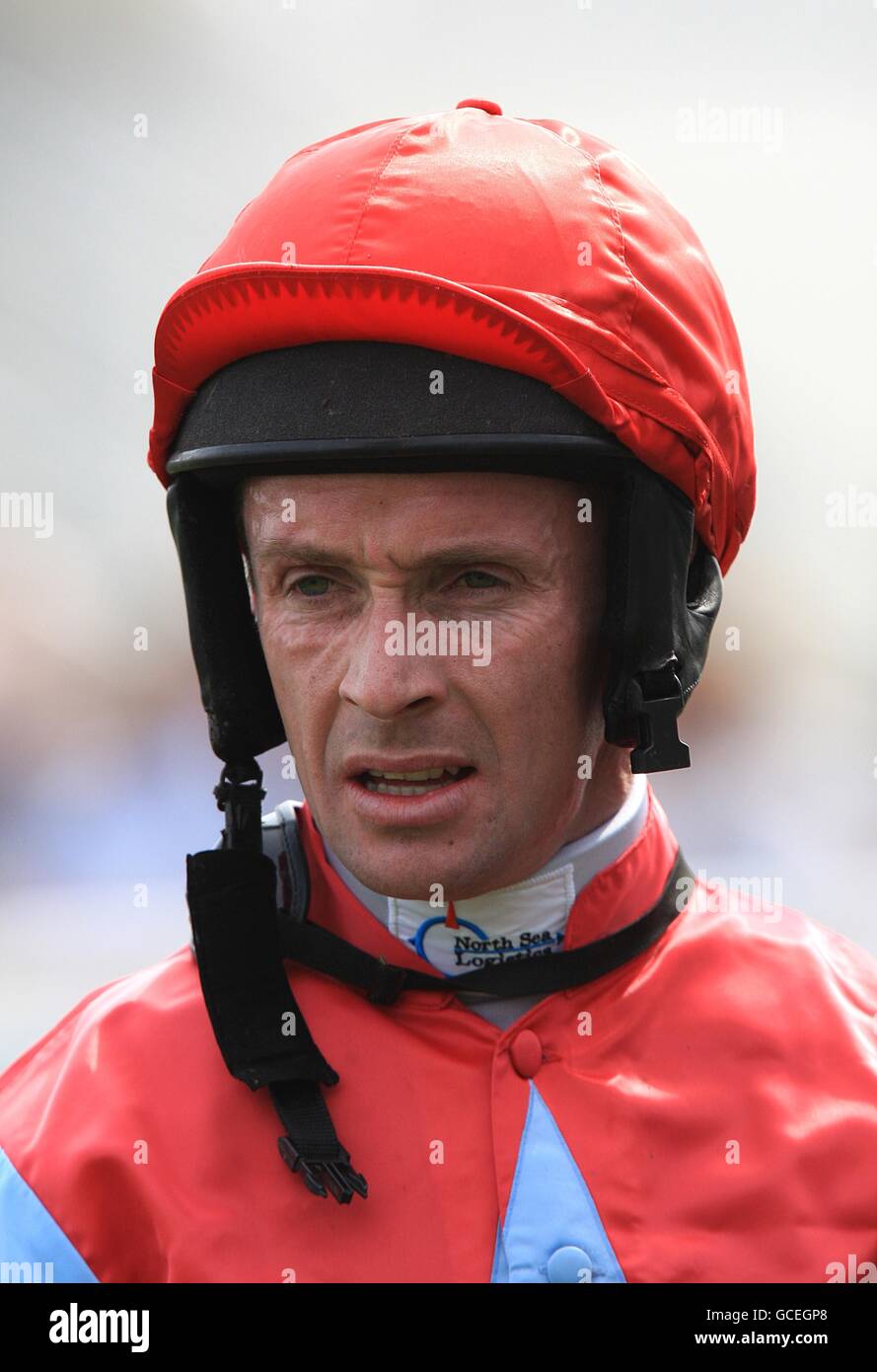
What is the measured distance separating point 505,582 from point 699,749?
14.2ft

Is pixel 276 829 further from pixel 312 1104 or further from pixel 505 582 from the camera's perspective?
pixel 505 582

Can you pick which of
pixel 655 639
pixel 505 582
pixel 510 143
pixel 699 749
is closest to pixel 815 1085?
pixel 655 639

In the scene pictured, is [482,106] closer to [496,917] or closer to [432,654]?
[432,654]

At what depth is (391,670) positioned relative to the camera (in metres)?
1.86

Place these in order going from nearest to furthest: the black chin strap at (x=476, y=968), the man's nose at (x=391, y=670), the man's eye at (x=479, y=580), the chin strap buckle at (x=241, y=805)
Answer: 1. the man's nose at (x=391, y=670)
2. the man's eye at (x=479, y=580)
3. the black chin strap at (x=476, y=968)
4. the chin strap buckle at (x=241, y=805)

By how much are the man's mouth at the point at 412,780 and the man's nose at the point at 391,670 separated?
0.35 feet

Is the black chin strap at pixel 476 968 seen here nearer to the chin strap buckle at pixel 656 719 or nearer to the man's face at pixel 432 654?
the man's face at pixel 432 654

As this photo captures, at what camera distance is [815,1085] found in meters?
2.12

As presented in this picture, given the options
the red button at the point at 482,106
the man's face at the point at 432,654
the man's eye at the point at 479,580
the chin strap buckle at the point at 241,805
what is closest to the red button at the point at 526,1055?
the man's face at the point at 432,654

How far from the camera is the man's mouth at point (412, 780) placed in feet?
6.39

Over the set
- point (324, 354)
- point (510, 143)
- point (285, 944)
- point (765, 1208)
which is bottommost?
point (765, 1208)

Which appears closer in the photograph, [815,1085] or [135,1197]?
[135,1197]

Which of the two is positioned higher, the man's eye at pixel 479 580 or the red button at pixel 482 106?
the red button at pixel 482 106

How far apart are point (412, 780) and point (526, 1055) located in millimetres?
458
